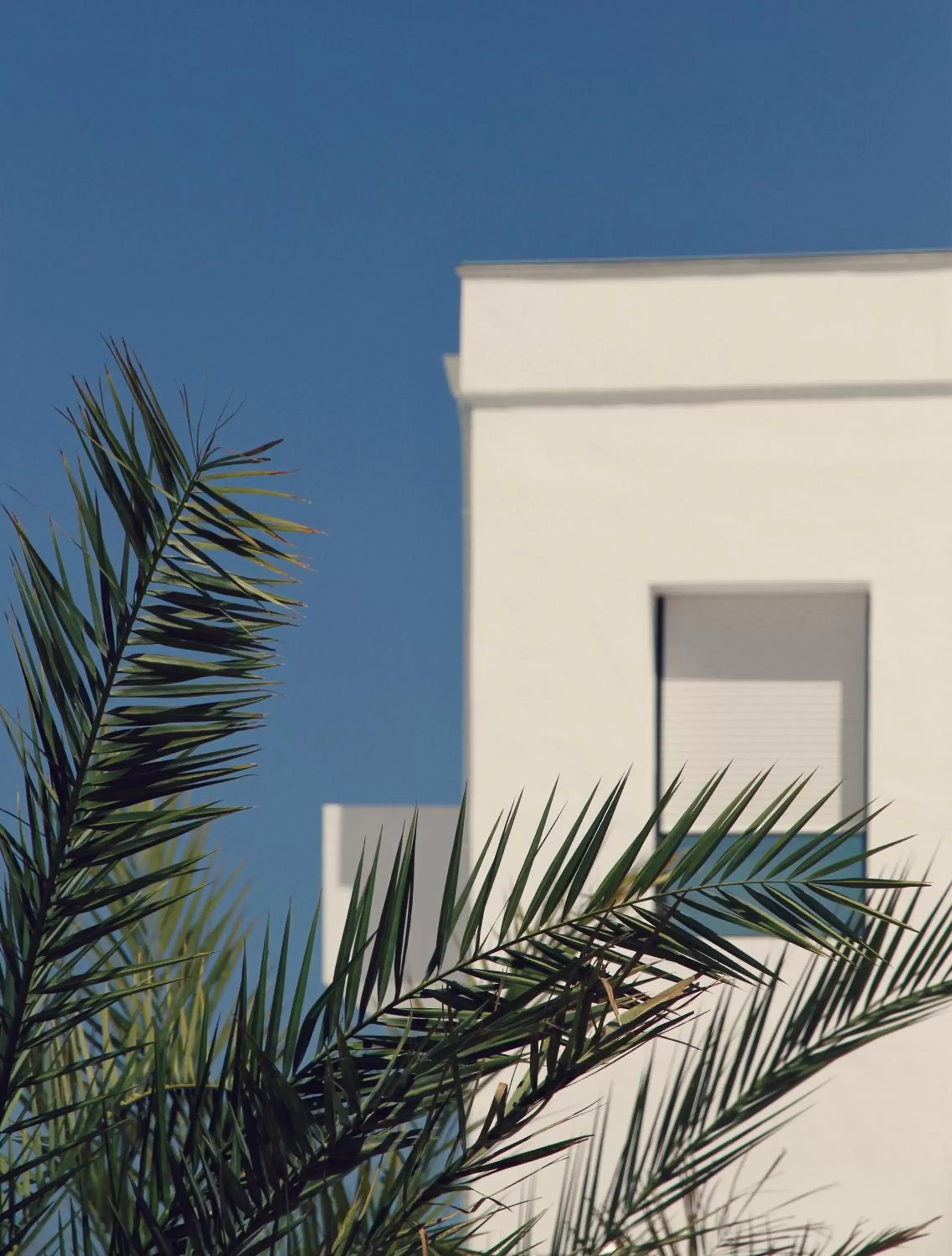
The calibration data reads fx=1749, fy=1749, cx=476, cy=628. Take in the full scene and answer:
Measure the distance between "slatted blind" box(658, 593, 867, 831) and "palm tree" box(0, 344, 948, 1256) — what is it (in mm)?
6548

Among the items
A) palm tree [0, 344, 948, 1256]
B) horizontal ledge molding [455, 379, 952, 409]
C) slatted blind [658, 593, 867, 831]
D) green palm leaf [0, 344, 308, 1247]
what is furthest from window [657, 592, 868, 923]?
green palm leaf [0, 344, 308, 1247]

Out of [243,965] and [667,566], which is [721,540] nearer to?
[667,566]

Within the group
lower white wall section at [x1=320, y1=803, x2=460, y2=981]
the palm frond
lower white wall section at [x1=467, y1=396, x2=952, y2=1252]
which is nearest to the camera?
the palm frond

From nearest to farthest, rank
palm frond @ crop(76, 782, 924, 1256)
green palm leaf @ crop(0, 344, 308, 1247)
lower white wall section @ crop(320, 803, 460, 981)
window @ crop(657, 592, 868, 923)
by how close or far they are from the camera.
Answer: palm frond @ crop(76, 782, 924, 1256) → green palm leaf @ crop(0, 344, 308, 1247) → window @ crop(657, 592, 868, 923) → lower white wall section @ crop(320, 803, 460, 981)

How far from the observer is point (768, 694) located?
1008 cm

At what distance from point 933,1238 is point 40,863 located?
299 inches

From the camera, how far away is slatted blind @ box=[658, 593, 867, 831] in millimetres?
10062

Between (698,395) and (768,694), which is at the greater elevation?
(698,395)

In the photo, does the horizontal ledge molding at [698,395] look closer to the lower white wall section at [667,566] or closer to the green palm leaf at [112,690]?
the lower white wall section at [667,566]

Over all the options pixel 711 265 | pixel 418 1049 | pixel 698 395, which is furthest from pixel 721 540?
pixel 418 1049

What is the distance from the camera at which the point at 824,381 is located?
1018 centimetres

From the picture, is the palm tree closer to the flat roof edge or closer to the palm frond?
the palm frond

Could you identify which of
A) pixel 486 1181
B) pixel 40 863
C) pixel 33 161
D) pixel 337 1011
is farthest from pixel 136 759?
pixel 33 161

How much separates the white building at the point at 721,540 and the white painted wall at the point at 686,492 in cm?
1
